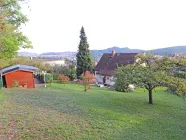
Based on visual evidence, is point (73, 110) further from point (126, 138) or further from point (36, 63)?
point (36, 63)

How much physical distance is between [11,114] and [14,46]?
6324mm

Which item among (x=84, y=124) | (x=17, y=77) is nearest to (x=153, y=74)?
(x=84, y=124)

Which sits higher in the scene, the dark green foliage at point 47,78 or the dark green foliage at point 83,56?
the dark green foliage at point 83,56

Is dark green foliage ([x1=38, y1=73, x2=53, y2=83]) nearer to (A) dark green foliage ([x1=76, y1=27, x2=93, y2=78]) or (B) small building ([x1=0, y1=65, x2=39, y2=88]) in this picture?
(B) small building ([x1=0, y1=65, x2=39, y2=88])

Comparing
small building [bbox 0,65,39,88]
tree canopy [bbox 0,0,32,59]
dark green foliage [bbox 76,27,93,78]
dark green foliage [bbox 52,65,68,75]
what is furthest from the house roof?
tree canopy [bbox 0,0,32,59]

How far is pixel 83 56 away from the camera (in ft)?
104

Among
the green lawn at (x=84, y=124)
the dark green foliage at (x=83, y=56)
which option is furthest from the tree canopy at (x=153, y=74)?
the dark green foliage at (x=83, y=56)

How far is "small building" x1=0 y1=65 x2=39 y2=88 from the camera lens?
671 inches

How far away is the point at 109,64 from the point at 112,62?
760 millimetres

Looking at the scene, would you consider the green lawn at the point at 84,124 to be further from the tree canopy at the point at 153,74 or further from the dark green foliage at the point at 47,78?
the dark green foliage at the point at 47,78

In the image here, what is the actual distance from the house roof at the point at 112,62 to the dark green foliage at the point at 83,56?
3348mm

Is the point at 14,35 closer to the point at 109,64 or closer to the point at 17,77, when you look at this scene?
the point at 17,77

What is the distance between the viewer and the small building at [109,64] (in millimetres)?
28856

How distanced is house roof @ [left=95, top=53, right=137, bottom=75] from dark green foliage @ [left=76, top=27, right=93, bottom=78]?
335 cm
